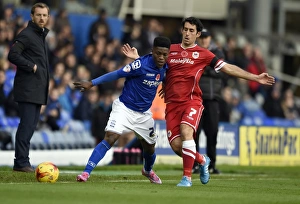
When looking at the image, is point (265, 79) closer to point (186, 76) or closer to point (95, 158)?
point (186, 76)

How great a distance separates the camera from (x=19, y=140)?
15.1 m

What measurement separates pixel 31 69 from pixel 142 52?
1299 cm


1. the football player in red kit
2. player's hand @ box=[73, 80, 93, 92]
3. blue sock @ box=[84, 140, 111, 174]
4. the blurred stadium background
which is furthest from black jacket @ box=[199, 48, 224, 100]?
player's hand @ box=[73, 80, 93, 92]

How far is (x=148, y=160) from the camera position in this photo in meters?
14.6

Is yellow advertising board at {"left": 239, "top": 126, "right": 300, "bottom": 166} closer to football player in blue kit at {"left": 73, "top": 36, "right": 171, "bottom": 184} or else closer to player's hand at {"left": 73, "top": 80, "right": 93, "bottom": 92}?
football player in blue kit at {"left": 73, "top": 36, "right": 171, "bottom": 184}

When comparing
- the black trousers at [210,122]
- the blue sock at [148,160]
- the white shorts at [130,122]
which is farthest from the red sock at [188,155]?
the black trousers at [210,122]

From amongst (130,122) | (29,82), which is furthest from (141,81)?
(29,82)

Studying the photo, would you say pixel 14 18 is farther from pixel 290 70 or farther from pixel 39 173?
pixel 290 70

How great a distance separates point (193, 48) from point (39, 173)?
297cm

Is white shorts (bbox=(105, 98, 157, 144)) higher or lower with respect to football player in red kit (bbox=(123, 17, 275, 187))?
lower

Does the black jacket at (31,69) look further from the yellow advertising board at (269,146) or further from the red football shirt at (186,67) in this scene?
the yellow advertising board at (269,146)

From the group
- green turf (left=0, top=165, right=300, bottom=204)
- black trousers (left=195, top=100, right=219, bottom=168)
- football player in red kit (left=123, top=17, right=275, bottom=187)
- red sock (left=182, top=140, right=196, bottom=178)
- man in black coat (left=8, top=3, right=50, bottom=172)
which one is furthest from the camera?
black trousers (left=195, top=100, right=219, bottom=168)

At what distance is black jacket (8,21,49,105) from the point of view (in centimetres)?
1508

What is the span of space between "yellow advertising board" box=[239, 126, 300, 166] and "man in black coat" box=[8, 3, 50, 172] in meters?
9.79
